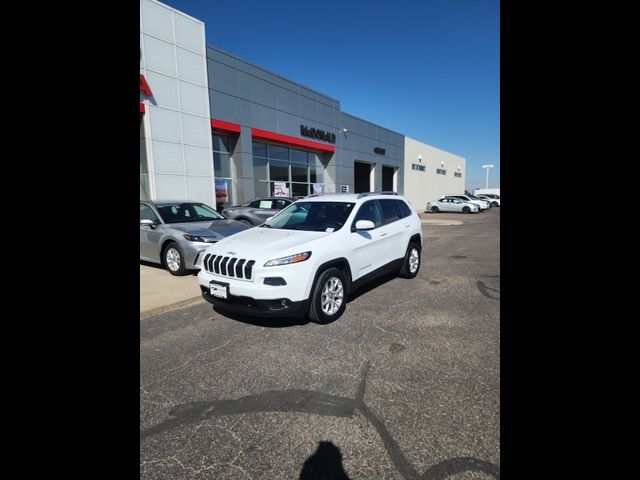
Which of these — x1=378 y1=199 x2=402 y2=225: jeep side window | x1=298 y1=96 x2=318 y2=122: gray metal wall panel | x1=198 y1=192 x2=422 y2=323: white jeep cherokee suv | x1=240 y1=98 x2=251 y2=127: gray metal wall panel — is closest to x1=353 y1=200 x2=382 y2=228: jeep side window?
x1=198 y1=192 x2=422 y2=323: white jeep cherokee suv

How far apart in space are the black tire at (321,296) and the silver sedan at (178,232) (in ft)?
10.2

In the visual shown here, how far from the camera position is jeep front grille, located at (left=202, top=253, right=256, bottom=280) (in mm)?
4023

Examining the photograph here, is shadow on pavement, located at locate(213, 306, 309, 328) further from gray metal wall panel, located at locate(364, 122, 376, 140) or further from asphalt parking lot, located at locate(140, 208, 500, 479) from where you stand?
gray metal wall panel, located at locate(364, 122, 376, 140)

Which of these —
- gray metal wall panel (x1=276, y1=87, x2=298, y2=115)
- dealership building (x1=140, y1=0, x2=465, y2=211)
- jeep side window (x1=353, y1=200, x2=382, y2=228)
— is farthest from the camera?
gray metal wall panel (x1=276, y1=87, x2=298, y2=115)

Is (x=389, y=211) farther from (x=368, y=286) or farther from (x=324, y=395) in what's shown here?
(x=324, y=395)

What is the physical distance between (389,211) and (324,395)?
3875 mm

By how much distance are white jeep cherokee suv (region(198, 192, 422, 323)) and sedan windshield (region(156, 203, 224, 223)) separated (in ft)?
9.70
